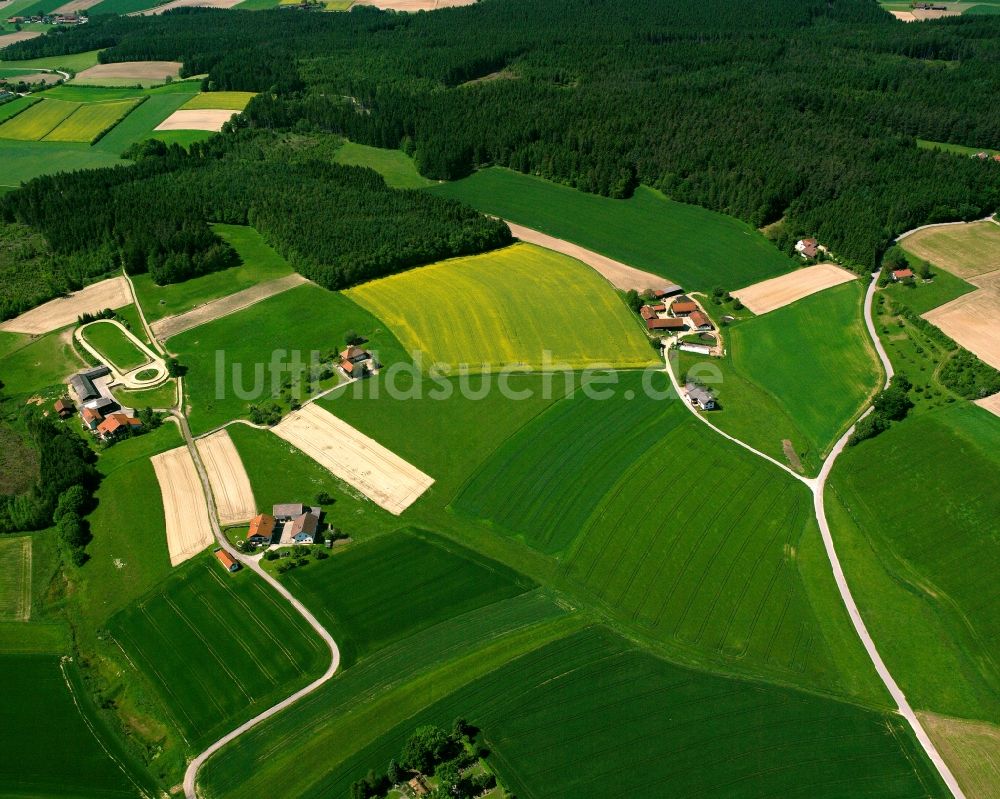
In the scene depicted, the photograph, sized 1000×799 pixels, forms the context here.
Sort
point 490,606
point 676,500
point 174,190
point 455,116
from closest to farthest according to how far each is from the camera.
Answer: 1. point 490,606
2. point 676,500
3. point 174,190
4. point 455,116

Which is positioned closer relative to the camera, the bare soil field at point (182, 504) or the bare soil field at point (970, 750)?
the bare soil field at point (970, 750)

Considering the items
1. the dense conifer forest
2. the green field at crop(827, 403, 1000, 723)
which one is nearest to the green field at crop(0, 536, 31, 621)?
the green field at crop(827, 403, 1000, 723)

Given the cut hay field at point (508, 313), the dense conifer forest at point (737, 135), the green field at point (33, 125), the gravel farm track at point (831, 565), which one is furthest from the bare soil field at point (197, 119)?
the gravel farm track at point (831, 565)

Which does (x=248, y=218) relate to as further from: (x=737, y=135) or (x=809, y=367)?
(x=737, y=135)

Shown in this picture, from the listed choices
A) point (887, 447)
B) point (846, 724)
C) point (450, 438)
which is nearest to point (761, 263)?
point (887, 447)

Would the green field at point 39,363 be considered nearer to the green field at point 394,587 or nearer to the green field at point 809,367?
the green field at point 394,587

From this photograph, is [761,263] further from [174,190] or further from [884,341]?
[174,190]

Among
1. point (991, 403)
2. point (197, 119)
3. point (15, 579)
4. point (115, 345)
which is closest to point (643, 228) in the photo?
point (991, 403)

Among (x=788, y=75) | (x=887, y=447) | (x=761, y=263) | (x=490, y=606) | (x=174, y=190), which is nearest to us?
(x=490, y=606)
